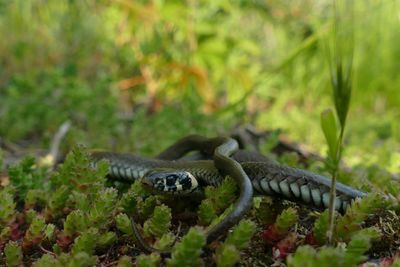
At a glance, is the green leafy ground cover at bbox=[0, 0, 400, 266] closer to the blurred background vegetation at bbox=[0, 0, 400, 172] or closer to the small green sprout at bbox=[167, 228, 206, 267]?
the blurred background vegetation at bbox=[0, 0, 400, 172]

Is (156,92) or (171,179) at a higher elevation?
(171,179)

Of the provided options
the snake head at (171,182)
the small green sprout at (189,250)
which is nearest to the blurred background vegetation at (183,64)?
the snake head at (171,182)

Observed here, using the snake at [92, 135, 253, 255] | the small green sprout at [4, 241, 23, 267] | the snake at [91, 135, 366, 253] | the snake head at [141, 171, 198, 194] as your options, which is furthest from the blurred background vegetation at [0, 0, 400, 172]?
the small green sprout at [4, 241, 23, 267]

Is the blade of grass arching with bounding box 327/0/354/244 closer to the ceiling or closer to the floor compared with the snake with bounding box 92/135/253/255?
closer to the ceiling

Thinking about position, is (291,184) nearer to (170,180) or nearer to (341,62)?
(170,180)

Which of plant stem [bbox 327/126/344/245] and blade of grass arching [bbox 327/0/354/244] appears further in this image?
plant stem [bbox 327/126/344/245]

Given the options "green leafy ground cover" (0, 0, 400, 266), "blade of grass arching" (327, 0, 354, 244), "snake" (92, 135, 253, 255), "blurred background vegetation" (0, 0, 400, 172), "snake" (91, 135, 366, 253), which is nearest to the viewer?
"blade of grass arching" (327, 0, 354, 244)

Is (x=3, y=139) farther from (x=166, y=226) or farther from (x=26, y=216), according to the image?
(x=166, y=226)

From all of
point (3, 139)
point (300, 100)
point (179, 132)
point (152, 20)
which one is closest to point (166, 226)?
point (179, 132)

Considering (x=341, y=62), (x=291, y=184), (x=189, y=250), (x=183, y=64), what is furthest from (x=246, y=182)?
(x=183, y=64)
